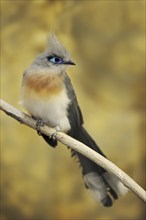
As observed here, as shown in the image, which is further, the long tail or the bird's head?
the long tail

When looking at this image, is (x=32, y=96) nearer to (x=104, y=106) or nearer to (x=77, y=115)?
(x=77, y=115)

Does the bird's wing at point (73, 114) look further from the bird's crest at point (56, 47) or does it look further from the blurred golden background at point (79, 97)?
the blurred golden background at point (79, 97)

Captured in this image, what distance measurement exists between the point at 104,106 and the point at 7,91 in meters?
0.35

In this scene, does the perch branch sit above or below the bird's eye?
below

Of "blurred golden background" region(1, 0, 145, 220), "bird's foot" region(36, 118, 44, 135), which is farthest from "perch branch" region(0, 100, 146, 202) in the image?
"blurred golden background" region(1, 0, 145, 220)

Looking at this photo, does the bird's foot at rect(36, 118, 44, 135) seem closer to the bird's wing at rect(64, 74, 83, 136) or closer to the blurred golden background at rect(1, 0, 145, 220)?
the bird's wing at rect(64, 74, 83, 136)

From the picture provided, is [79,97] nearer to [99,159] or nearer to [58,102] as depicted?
[58,102]

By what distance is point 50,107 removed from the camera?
1293 mm

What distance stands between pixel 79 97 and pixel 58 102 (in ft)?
1.98

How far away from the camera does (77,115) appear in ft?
4.42

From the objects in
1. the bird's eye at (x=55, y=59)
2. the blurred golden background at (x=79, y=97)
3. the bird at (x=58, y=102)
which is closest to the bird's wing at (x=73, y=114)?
the bird at (x=58, y=102)

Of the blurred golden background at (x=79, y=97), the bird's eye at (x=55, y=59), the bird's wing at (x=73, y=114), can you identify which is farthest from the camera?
the blurred golden background at (x=79, y=97)

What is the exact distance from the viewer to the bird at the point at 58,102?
1.23 m

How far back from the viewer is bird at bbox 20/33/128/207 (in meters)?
1.23
